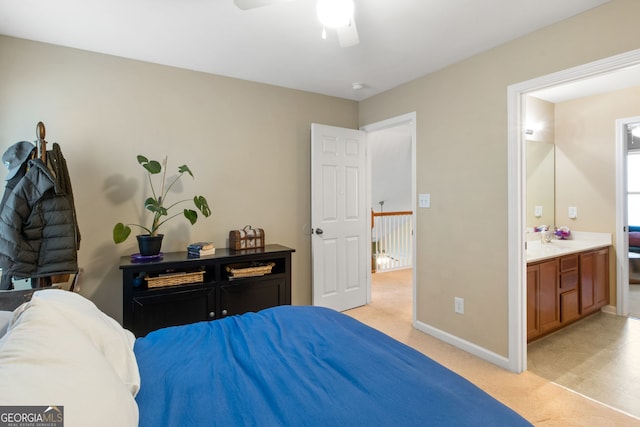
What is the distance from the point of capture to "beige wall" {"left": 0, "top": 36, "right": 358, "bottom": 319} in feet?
7.97

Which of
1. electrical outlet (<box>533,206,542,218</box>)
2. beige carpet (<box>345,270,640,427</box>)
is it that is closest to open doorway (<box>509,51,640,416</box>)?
beige carpet (<box>345,270,640,427</box>)

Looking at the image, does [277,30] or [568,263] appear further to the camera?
[568,263]

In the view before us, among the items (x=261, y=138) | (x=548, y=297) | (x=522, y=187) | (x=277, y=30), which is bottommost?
(x=548, y=297)

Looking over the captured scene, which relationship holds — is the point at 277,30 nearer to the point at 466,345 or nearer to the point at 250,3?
the point at 250,3

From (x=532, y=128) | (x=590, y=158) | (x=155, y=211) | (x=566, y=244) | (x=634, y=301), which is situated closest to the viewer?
(x=155, y=211)

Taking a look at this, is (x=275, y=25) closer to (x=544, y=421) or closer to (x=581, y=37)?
(x=581, y=37)

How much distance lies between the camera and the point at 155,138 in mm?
2811

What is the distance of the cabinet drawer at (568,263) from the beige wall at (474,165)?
0.96 m

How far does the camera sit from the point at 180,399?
100 cm

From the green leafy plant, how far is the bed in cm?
117

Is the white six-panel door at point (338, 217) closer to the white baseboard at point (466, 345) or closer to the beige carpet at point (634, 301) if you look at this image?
the white baseboard at point (466, 345)

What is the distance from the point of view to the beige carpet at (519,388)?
185 cm

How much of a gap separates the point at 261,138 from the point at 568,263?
3279 mm

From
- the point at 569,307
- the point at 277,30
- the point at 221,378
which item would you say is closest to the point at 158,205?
the point at 277,30
